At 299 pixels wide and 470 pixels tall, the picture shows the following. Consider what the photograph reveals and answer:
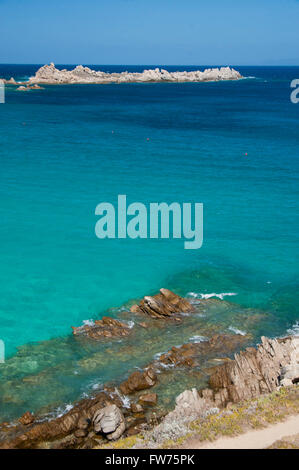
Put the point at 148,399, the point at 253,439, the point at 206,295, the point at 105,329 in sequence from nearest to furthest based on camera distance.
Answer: the point at 253,439 → the point at 148,399 → the point at 105,329 → the point at 206,295

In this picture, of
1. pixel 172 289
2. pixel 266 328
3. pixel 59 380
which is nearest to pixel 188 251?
pixel 172 289

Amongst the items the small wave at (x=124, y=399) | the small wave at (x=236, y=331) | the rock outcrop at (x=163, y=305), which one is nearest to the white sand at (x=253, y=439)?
the small wave at (x=124, y=399)

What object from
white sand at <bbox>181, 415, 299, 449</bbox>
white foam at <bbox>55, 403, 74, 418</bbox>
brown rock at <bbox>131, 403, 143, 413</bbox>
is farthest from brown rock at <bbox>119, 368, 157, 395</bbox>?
white sand at <bbox>181, 415, 299, 449</bbox>

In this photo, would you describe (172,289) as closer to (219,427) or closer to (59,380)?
(59,380)

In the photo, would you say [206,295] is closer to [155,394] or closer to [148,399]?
[155,394]

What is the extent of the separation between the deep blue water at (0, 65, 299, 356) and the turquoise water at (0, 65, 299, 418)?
146 millimetres

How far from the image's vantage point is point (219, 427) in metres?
19.4

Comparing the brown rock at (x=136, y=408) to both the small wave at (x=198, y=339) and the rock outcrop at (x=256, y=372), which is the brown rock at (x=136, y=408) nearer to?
the rock outcrop at (x=256, y=372)

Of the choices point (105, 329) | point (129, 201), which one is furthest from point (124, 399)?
point (129, 201)

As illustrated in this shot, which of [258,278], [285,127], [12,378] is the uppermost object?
[285,127]

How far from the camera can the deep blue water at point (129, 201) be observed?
116ft

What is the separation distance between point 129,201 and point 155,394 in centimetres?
3180

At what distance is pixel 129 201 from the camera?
53.5 metres

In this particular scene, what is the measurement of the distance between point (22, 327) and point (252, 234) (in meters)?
25.1
